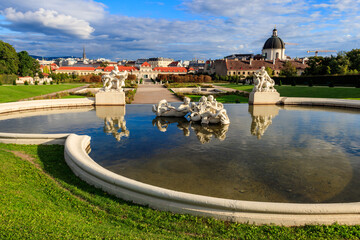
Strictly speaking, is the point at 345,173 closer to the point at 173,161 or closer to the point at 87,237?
the point at 173,161

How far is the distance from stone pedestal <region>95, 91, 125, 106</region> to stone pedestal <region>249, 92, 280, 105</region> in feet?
41.2

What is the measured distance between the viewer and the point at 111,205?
5.84 meters

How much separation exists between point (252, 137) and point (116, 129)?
7.22 m

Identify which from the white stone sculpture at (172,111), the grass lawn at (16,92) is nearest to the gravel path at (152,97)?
the white stone sculpture at (172,111)

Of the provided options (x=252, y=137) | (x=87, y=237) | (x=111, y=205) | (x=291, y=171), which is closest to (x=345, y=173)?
(x=291, y=171)

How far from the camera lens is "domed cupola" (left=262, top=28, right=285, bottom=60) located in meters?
121

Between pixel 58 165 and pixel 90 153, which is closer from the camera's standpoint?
pixel 58 165

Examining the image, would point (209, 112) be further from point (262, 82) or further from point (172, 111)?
point (262, 82)

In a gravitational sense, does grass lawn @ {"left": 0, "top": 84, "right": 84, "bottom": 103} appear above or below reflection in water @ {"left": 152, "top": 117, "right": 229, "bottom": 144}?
above

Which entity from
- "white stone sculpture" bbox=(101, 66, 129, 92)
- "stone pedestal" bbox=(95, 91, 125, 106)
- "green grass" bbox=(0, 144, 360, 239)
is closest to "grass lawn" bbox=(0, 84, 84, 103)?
"stone pedestal" bbox=(95, 91, 125, 106)

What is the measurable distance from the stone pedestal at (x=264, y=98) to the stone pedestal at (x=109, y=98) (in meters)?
12.6

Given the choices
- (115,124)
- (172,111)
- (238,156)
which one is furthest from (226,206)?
(172,111)

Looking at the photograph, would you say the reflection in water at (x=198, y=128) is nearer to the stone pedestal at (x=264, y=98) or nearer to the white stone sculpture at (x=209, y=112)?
the white stone sculpture at (x=209, y=112)

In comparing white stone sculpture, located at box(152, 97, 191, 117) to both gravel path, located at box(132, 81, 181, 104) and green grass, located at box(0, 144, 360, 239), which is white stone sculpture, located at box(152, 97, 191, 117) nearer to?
gravel path, located at box(132, 81, 181, 104)
